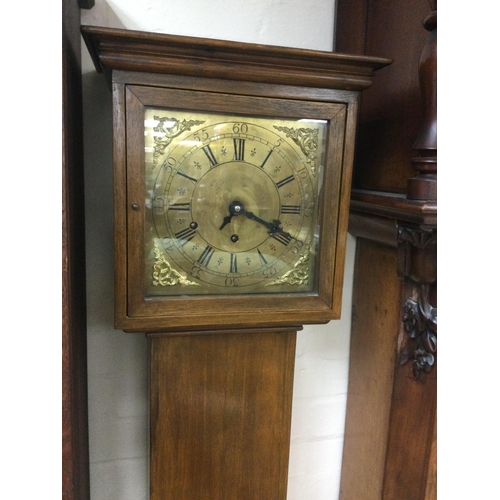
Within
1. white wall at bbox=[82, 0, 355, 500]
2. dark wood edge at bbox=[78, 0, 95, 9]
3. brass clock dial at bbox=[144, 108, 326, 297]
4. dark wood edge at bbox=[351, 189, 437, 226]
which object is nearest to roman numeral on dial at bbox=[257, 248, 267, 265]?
brass clock dial at bbox=[144, 108, 326, 297]

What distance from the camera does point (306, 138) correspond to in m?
0.77

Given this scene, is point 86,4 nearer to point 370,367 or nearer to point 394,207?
point 394,207

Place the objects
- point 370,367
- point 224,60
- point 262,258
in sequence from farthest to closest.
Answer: point 370,367
point 262,258
point 224,60

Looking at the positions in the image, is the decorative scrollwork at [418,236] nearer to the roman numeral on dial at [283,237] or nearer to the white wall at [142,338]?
the roman numeral on dial at [283,237]

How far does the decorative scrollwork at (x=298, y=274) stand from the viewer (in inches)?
31.7

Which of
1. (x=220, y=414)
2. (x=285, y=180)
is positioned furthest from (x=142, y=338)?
(x=285, y=180)

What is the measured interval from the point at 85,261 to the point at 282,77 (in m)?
0.52

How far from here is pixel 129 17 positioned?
87cm

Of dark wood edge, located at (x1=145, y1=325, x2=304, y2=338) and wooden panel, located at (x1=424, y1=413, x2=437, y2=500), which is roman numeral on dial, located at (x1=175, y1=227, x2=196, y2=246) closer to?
dark wood edge, located at (x1=145, y1=325, x2=304, y2=338)

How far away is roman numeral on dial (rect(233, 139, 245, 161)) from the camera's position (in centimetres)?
75

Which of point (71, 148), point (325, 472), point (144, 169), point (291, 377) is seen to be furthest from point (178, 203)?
point (325, 472)

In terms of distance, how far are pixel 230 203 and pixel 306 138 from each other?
165 millimetres

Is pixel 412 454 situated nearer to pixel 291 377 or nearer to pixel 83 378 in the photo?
pixel 291 377

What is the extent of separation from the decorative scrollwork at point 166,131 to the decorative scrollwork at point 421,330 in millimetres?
471
